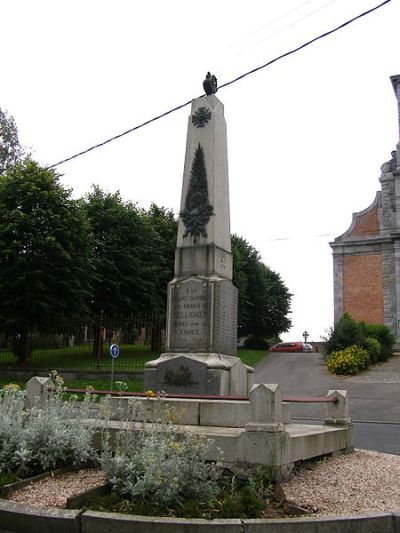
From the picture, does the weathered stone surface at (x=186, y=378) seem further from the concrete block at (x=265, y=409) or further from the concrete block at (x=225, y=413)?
the concrete block at (x=265, y=409)

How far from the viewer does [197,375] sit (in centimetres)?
874

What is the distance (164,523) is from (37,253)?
60.7 feet

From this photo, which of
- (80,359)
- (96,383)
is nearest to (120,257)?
(80,359)

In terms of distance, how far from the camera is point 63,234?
22.2 meters

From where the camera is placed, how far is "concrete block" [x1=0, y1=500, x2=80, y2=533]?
4.62 meters

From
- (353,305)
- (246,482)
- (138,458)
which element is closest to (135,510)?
(138,458)

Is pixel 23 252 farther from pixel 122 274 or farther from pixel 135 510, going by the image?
pixel 135 510

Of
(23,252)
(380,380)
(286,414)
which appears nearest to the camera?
(286,414)

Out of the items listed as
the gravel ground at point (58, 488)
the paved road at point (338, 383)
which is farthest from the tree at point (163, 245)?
the gravel ground at point (58, 488)

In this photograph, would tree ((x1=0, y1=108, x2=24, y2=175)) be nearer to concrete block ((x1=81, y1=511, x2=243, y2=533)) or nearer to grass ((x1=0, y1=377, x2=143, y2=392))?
grass ((x1=0, y1=377, x2=143, y2=392))

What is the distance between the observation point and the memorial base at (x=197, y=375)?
8625 mm

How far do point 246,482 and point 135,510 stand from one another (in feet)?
4.85

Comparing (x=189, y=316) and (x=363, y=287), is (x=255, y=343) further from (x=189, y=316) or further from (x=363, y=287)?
(x=189, y=316)

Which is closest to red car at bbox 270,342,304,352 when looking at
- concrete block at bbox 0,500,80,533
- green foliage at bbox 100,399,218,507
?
green foliage at bbox 100,399,218,507
